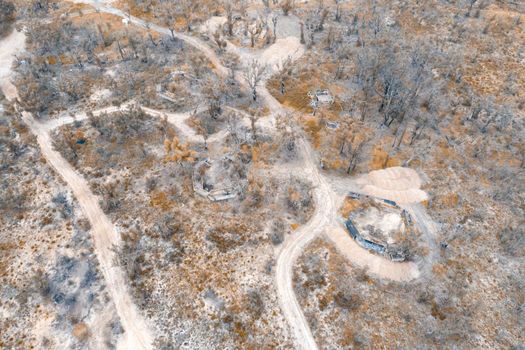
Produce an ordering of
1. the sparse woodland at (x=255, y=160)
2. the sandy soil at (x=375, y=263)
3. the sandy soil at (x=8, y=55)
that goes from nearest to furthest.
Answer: the sparse woodland at (x=255, y=160)
the sandy soil at (x=375, y=263)
the sandy soil at (x=8, y=55)

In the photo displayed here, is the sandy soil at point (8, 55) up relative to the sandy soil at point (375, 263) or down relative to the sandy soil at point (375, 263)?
up

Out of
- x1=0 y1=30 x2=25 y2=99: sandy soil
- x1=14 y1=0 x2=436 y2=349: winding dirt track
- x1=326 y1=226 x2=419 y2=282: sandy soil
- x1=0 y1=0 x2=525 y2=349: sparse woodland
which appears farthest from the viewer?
x1=0 y1=30 x2=25 y2=99: sandy soil

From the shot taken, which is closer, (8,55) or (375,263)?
(375,263)

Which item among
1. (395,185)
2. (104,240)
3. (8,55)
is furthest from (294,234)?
(8,55)

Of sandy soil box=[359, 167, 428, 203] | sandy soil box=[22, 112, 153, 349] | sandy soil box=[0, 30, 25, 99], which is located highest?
sandy soil box=[0, 30, 25, 99]

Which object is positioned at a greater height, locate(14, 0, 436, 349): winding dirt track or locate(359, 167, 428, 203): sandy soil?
locate(359, 167, 428, 203): sandy soil

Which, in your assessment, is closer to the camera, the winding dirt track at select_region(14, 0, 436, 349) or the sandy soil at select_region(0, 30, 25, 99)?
the winding dirt track at select_region(14, 0, 436, 349)

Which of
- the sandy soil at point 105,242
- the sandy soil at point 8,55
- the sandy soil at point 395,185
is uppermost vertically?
the sandy soil at point 8,55

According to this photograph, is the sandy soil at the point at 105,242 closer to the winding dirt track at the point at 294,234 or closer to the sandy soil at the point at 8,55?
the winding dirt track at the point at 294,234

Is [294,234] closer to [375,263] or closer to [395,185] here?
[375,263]

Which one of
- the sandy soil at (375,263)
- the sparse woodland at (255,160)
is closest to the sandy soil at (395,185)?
the sparse woodland at (255,160)

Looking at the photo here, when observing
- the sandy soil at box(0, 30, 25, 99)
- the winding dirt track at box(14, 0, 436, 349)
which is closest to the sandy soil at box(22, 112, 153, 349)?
the winding dirt track at box(14, 0, 436, 349)

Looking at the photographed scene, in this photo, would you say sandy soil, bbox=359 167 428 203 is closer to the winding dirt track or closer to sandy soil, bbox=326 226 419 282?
the winding dirt track
